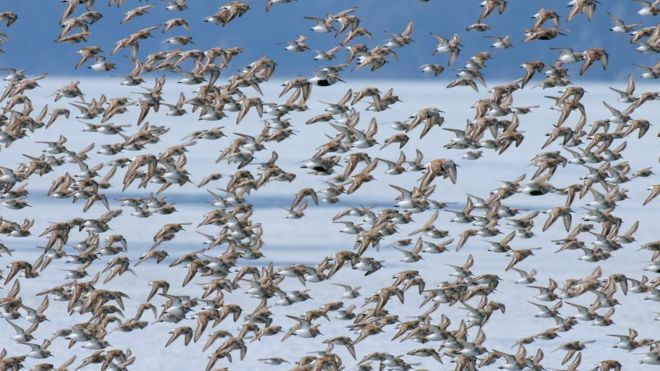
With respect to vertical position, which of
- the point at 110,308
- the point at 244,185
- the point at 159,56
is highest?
the point at 159,56

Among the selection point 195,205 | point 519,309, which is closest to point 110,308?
point 519,309

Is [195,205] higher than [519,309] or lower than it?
higher

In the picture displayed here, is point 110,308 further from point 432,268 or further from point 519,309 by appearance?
point 432,268

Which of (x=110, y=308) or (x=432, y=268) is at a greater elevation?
(x=432, y=268)

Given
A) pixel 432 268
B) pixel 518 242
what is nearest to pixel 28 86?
pixel 432 268

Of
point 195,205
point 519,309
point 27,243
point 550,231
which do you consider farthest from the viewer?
point 195,205

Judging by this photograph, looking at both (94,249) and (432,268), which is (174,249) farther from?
(94,249)

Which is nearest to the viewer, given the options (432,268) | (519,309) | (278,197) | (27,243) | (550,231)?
(519,309)

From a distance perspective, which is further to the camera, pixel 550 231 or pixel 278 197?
pixel 278 197

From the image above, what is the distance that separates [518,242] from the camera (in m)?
77.7

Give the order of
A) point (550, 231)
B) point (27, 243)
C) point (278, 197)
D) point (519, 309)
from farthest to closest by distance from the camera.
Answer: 1. point (278, 197)
2. point (550, 231)
3. point (27, 243)
4. point (519, 309)

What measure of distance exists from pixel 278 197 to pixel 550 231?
26.3 m

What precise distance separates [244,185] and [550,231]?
139 ft

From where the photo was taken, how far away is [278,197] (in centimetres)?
10175
